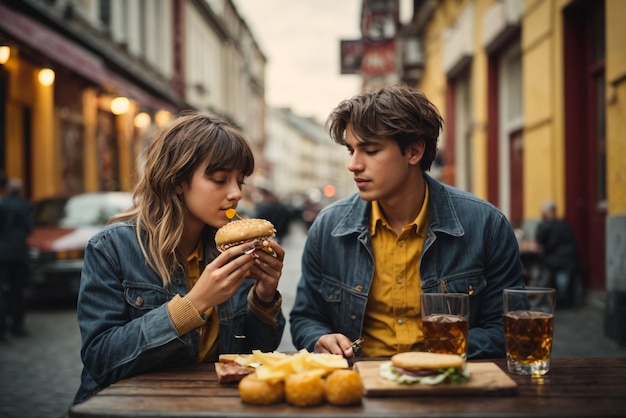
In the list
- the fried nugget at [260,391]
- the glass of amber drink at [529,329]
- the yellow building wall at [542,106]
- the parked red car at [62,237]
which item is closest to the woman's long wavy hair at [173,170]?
the fried nugget at [260,391]

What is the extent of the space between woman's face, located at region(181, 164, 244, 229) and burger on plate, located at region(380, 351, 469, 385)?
3.31ft

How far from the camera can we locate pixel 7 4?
12.7 metres

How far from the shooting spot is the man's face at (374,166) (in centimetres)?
293

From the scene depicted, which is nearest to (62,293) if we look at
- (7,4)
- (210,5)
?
(7,4)

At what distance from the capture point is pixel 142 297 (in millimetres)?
2562

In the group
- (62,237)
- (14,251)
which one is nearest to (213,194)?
(14,251)

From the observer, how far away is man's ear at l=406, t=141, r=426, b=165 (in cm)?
307

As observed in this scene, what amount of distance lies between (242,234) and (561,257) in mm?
7443

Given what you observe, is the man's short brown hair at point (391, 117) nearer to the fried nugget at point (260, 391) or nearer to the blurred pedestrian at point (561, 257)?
the fried nugget at point (260, 391)

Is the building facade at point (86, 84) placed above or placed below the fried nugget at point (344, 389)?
above

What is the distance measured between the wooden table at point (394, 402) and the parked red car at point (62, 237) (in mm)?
8210

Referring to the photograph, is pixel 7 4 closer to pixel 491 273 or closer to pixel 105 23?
pixel 105 23

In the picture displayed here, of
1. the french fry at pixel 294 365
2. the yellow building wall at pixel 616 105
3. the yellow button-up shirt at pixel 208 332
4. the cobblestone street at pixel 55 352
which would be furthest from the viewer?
A: the yellow building wall at pixel 616 105

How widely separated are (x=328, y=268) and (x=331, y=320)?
0.80ft
